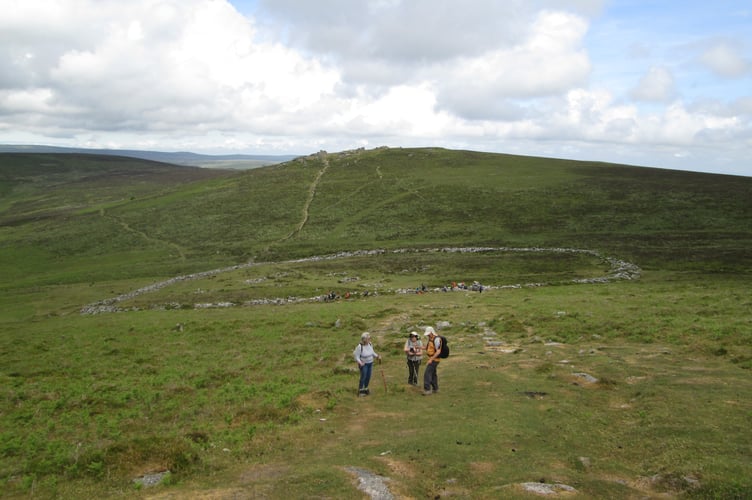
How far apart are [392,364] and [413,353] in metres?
6.32

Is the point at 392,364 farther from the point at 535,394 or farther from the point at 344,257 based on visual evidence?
the point at 344,257

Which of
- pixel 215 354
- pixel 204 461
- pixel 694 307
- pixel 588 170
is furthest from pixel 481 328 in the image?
pixel 588 170

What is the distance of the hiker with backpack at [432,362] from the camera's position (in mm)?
22062

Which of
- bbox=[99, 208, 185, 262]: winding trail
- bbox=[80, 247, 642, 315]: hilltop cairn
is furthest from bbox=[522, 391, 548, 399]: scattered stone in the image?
bbox=[99, 208, 185, 262]: winding trail

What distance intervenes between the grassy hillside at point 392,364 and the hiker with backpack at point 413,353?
1.02 meters

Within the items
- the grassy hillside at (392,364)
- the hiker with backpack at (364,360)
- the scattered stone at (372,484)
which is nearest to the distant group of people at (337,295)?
the grassy hillside at (392,364)

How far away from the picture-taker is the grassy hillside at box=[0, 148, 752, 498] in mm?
15242

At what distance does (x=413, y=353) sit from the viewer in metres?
23.7

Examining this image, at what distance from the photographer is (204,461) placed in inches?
641

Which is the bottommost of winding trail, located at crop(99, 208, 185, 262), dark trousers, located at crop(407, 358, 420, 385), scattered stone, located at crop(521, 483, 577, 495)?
winding trail, located at crop(99, 208, 185, 262)

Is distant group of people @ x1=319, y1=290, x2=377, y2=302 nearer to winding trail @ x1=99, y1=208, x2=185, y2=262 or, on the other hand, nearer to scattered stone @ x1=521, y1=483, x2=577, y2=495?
scattered stone @ x1=521, y1=483, x2=577, y2=495

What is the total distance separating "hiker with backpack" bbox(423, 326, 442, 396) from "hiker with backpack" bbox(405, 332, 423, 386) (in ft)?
2.35

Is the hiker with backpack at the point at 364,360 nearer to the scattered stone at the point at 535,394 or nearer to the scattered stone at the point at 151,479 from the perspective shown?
the scattered stone at the point at 535,394

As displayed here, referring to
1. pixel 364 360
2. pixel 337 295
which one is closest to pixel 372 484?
pixel 364 360
